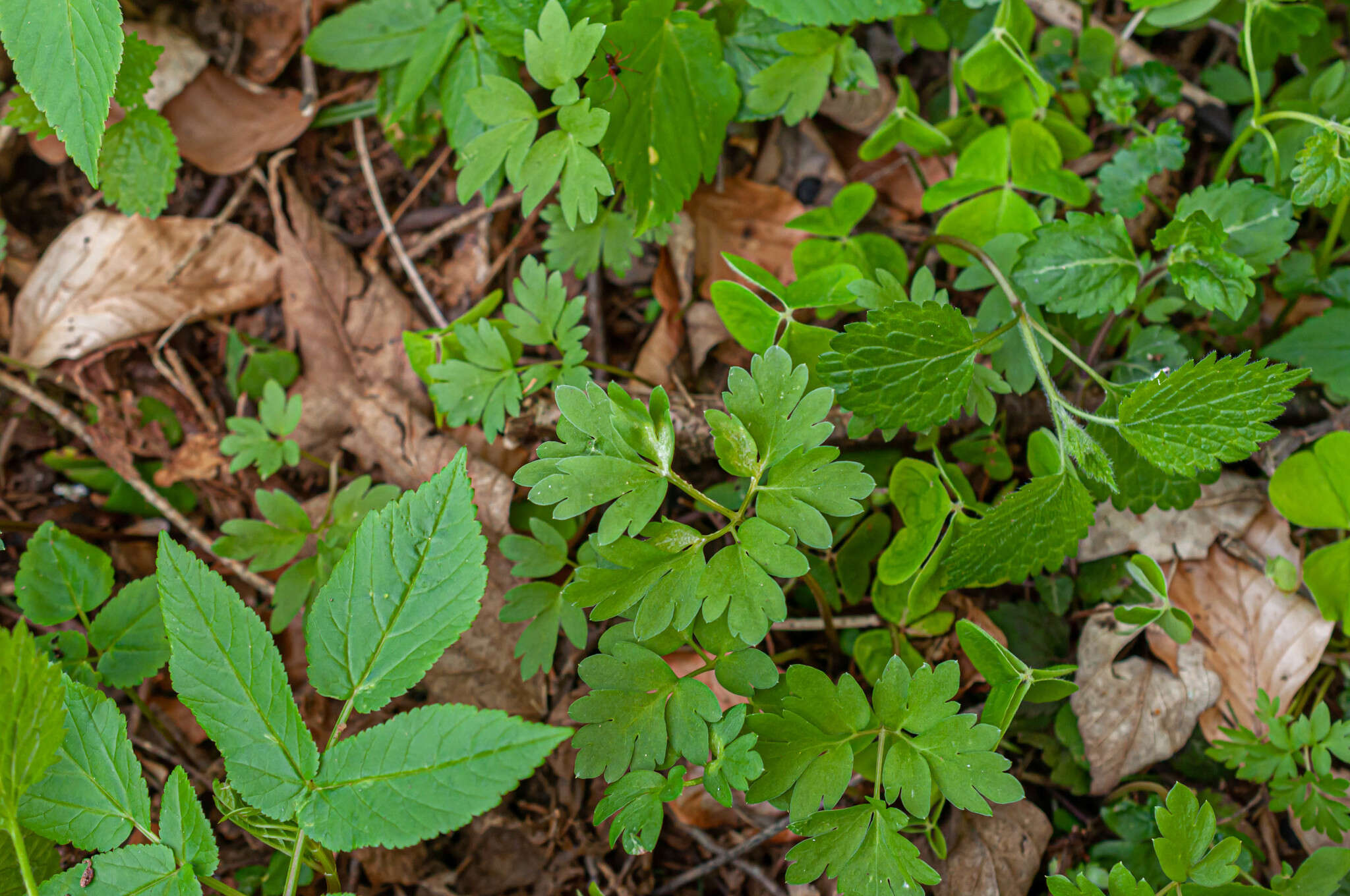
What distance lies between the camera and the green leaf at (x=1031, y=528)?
1.68 metres

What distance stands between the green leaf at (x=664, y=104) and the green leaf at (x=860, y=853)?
1.45 metres

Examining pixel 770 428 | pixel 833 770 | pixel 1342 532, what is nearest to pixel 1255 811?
pixel 1342 532

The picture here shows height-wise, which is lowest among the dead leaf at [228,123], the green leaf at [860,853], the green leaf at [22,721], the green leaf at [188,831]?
the green leaf at [860,853]

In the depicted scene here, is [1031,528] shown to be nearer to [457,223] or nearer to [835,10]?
[835,10]

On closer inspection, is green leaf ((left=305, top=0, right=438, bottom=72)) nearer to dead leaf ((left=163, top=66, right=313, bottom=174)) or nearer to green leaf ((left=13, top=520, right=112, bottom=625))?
dead leaf ((left=163, top=66, right=313, bottom=174))

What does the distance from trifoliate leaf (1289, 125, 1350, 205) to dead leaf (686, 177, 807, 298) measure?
1.25 meters

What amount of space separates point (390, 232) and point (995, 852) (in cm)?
252

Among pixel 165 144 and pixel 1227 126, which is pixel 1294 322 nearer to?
pixel 1227 126

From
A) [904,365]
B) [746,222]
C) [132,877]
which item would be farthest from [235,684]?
[746,222]

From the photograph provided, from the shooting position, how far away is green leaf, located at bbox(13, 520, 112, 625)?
2.00 metres

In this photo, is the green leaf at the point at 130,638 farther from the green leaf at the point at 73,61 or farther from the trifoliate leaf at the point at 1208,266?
the trifoliate leaf at the point at 1208,266

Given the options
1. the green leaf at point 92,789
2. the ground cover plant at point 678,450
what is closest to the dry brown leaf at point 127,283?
the ground cover plant at point 678,450

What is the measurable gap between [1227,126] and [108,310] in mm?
3556

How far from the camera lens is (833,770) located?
157cm
